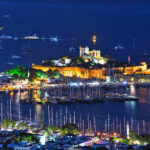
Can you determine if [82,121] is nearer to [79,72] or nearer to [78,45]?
[79,72]

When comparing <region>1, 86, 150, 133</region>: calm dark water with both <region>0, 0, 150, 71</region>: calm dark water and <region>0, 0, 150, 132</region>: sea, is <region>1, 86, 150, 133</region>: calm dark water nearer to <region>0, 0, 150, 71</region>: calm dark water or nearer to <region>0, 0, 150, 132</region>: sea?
<region>0, 0, 150, 132</region>: sea

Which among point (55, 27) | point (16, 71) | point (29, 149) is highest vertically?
point (55, 27)

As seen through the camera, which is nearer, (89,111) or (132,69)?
(89,111)

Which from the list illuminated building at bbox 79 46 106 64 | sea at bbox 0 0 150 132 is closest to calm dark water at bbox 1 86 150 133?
sea at bbox 0 0 150 132

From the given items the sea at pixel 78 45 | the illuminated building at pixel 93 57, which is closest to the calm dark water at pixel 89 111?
the sea at pixel 78 45

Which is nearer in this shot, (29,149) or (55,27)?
(29,149)

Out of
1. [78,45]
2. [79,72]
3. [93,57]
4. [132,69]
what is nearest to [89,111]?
[79,72]

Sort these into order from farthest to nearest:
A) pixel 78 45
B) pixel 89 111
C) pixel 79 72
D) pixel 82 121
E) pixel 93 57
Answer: pixel 78 45, pixel 93 57, pixel 79 72, pixel 89 111, pixel 82 121

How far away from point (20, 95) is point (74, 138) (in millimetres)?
8537

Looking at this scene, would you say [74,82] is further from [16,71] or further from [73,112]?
[73,112]

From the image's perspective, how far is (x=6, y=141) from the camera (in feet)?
47.3

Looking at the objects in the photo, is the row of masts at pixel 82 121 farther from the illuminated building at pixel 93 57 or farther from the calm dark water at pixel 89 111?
the illuminated building at pixel 93 57

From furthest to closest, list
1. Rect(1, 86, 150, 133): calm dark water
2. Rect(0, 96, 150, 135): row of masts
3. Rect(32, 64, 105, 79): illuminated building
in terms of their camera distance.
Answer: Rect(32, 64, 105, 79): illuminated building
Rect(1, 86, 150, 133): calm dark water
Rect(0, 96, 150, 135): row of masts

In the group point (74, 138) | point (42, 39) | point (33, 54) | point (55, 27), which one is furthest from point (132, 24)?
point (74, 138)
